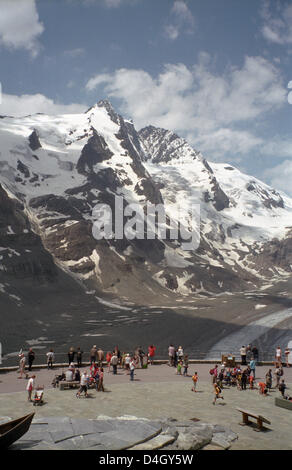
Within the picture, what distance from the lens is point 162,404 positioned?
17.1m

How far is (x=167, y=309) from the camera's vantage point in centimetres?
8844

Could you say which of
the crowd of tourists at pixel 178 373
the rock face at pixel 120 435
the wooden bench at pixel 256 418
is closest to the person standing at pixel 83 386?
the crowd of tourists at pixel 178 373

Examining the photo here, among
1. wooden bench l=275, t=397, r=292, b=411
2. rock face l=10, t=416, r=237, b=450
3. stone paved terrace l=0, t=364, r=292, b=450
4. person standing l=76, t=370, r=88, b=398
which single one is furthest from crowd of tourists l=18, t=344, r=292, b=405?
rock face l=10, t=416, r=237, b=450

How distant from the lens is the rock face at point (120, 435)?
11164 mm

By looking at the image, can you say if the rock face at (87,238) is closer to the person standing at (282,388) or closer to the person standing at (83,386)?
the person standing at (83,386)

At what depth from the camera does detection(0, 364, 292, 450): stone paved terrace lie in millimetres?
13820

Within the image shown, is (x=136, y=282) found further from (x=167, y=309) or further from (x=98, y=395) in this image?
(x=98, y=395)

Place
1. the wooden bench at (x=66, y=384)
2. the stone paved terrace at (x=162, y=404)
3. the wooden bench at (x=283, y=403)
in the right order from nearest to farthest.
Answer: the stone paved terrace at (x=162, y=404) → the wooden bench at (x=283, y=403) → the wooden bench at (x=66, y=384)

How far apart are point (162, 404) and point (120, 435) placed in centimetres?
563

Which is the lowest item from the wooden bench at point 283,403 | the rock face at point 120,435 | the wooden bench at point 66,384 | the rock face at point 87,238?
the wooden bench at point 283,403

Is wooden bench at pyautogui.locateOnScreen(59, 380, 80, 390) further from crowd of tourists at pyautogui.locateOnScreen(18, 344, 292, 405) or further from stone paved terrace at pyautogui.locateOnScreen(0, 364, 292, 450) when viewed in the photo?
stone paved terrace at pyautogui.locateOnScreen(0, 364, 292, 450)

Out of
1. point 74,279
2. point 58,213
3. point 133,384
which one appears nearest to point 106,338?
point 133,384

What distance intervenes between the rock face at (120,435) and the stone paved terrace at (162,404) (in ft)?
3.31
